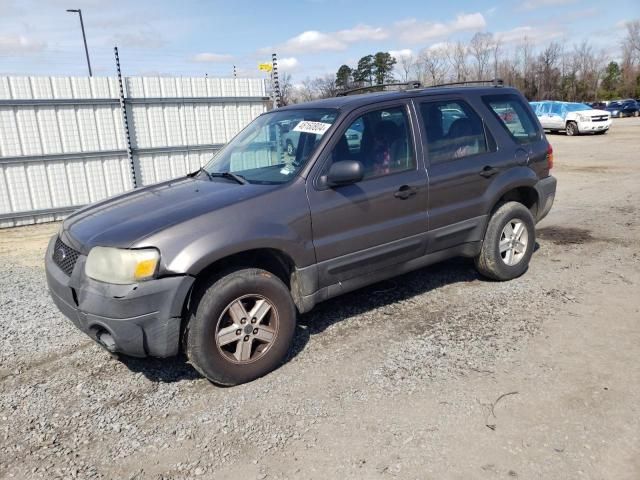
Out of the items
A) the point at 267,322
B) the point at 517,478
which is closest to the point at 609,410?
the point at 517,478

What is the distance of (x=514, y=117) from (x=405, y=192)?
6.04 feet

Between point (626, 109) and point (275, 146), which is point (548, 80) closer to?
point (626, 109)

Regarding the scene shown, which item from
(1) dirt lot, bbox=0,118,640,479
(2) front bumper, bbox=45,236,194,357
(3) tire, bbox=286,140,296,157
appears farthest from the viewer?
(3) tire, bbox=286,140,296,157

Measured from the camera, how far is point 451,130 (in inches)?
181

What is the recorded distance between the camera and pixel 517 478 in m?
2.49

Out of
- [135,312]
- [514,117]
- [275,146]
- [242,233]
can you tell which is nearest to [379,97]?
[275,146]

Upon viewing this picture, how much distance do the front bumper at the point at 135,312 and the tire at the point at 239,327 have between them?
0.14 meters

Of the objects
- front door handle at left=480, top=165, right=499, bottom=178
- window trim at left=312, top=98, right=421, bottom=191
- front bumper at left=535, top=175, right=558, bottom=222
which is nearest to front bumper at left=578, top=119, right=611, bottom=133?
front bumper at left=535, top=175, right=558, bottom=222

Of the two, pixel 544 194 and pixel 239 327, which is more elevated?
pixel 544 194

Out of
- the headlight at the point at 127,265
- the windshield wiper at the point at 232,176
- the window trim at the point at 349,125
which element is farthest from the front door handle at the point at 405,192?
the headlight at the point at 127,265

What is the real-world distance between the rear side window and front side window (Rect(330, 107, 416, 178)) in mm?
1215

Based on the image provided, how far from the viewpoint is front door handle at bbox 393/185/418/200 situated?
13.5 feet

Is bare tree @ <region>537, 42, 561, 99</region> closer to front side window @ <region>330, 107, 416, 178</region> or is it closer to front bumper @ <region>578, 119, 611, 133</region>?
front bumper @ <region>578, 119, 611, 133</region>

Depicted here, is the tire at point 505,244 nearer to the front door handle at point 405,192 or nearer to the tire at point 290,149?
the front door handle at point 405,192
